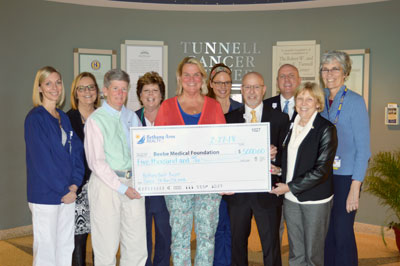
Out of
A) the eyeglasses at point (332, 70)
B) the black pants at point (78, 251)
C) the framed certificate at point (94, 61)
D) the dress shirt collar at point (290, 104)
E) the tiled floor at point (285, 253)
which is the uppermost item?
the framed certificate at point (94, 61)

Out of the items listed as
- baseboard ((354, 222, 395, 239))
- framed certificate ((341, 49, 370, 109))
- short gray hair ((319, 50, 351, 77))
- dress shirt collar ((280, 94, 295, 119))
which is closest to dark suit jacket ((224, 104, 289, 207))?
short gray hair ((319, 50, 351, 77))

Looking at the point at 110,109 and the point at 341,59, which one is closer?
the point at 110,109

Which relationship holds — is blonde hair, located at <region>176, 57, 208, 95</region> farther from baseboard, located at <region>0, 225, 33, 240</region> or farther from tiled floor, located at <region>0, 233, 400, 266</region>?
baseboard, located at <region>0, 225, 33, 240</region>

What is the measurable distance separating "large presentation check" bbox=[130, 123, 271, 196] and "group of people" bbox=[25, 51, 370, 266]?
4.6 inches

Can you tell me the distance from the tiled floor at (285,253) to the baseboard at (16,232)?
72 millimetres

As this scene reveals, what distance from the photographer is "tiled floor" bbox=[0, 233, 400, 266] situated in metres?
4.15

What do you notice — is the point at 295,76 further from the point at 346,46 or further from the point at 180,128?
the point at 346,46

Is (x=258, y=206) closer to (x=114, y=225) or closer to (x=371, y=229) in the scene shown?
(x=114, y=225)

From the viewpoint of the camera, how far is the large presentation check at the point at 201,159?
9.06 feet

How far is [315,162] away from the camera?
2783 millimetres

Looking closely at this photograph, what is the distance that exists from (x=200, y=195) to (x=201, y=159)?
27 centimetres

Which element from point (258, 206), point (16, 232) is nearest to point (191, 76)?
point (258, 206)

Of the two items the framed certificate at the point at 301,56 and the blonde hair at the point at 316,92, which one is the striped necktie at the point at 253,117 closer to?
the blonde hair at the point at 316,92

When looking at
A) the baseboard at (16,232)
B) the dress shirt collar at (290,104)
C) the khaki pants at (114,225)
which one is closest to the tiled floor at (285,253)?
the baseboard at (16,232)
